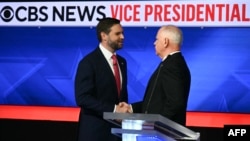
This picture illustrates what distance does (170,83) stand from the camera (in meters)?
4.15

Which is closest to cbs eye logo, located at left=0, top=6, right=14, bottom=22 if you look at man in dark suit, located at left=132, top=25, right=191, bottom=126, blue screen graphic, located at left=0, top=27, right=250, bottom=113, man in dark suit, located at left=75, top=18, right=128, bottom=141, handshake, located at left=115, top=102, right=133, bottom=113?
blue screen graphic, located at left=0, top=27, right=250, bottom=113

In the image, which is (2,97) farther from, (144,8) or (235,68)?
(235,68)

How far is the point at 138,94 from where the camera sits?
602cm

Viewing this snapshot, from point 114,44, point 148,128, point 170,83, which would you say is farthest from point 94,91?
point 148,128

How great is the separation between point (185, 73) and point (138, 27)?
73.0 inches

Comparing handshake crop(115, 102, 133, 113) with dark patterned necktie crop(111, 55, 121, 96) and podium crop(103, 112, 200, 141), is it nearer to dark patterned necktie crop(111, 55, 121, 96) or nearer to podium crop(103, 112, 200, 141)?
dark patterned necktie crop(111, 55, 121, 96)

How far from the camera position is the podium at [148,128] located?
325 centimetres

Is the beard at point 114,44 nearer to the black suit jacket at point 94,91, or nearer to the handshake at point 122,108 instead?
the black suit jacket at point 94,91

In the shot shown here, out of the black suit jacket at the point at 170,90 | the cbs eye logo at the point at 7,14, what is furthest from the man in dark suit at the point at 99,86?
the cbs eye logo at the point at 7,14

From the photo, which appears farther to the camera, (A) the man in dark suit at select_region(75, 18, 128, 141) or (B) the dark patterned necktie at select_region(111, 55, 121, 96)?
(B) the dark patterned necktie at select_region(111, 55, 121, 96)

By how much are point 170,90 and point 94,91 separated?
0.78 metres

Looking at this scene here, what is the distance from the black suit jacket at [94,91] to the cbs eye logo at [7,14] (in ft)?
5.46

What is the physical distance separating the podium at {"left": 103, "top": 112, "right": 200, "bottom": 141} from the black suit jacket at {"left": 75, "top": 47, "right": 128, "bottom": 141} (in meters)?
1.21

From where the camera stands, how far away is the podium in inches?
128
